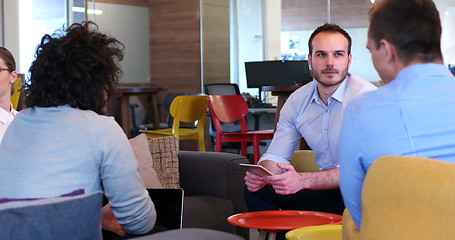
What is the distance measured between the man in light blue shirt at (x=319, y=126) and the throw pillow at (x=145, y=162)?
0.53 m

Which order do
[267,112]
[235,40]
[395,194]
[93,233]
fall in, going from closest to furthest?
[395,194] < [93,233] < [267,112] < [235,40]

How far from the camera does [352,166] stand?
1.57m

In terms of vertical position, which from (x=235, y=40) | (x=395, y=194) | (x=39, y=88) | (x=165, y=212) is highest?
(x=235, y=40)

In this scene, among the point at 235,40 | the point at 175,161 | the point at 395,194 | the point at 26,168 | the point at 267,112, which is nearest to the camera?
the point at 395,194

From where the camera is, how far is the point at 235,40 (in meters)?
11.5

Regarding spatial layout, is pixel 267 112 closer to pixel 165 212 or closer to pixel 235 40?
pixel 235 40

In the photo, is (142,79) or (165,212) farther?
(142,79)

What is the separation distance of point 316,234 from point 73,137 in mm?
858

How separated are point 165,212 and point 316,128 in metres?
1.02

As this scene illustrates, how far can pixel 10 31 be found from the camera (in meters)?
9.48

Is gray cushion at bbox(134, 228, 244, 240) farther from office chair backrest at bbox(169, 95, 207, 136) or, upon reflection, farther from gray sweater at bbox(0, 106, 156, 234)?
office chair backrest at bbox(169, 95, 207, 136)

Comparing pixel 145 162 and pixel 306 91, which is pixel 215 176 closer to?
pixel 145 162

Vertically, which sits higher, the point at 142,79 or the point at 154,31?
the point at 154,31

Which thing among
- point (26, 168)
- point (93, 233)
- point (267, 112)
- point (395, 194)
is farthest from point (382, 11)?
point (267, 112)
